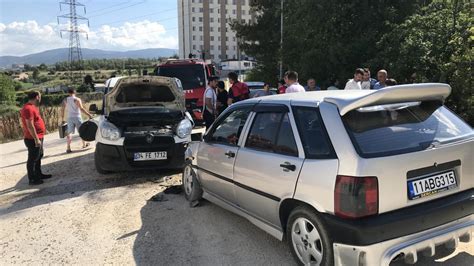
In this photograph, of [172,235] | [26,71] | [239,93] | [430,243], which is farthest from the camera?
[26,71]

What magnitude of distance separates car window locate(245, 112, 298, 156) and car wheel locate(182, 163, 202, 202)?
1551 millimetres

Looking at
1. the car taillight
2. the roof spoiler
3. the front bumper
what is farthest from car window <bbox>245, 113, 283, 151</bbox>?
the front bumper

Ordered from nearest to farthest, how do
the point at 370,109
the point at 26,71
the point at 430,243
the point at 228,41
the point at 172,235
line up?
the point at 430,243
the point at 370,109
the point at 172,235
the point at 228,41
the point at 26,71

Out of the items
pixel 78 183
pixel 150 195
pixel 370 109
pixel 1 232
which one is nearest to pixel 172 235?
pixel 150 195

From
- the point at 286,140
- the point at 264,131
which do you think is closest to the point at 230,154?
the point at 264,131

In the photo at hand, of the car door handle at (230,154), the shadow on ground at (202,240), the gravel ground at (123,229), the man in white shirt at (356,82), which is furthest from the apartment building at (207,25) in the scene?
the car door handle at (230,154)

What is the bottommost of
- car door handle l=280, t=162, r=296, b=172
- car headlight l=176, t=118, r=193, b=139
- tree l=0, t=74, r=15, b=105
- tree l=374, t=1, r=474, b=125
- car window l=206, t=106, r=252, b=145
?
tree l=0, t=74, r=15, b=105

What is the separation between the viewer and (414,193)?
3.18 metres

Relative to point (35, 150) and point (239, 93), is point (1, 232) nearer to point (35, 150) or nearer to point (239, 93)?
point (35, 150)

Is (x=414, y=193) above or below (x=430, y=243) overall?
above

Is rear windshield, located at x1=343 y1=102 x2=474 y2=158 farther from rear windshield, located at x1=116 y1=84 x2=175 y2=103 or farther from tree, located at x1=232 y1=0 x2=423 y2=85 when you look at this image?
tree, located at x1=232 y1=0 x2=423 y2=85

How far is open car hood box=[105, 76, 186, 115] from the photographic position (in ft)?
26.6

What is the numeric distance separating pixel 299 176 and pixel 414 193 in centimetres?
91

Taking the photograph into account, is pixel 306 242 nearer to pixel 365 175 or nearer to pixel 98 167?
pixel 365 175
